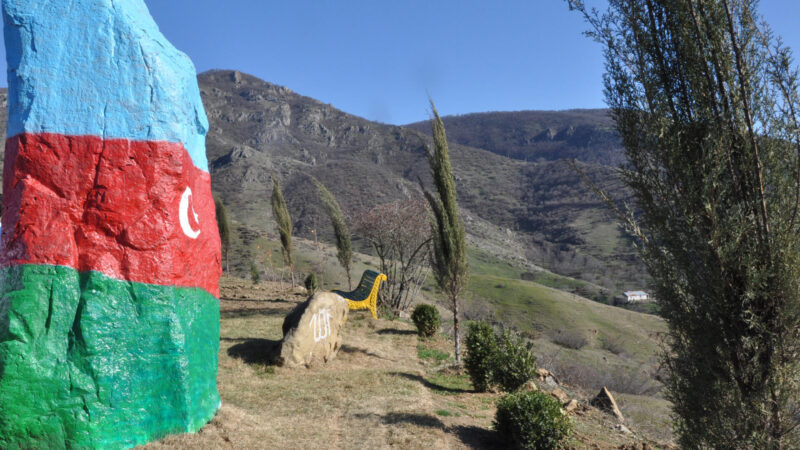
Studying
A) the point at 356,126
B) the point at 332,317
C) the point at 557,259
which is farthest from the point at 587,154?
the point at 332,317

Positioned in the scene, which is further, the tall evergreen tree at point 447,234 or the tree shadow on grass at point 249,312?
the tree shadow on grass at point 249,312

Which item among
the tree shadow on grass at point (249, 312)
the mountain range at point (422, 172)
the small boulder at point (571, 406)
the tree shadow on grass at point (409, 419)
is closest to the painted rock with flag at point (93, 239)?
the tree shadow on grass at point (409, 419)

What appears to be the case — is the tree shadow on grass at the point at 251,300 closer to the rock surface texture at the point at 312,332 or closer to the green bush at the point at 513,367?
the rock surface texture at the point at 312,332

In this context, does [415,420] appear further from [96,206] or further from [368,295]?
[368,295]

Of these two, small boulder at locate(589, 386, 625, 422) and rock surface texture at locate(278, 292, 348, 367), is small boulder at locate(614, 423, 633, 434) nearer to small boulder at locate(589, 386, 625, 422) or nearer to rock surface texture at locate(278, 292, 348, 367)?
small boulder at locate(589, 386, 625, 422)

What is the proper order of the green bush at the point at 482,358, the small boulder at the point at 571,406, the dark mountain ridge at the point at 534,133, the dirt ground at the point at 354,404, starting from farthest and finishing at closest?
the dark mountain ridge at the point at 534,133 → the green bush at the point at 482,358 → the small boulder at the point at 571,406 → the dirt ground at the point at 354,404

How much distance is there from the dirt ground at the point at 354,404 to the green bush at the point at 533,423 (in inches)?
17.5

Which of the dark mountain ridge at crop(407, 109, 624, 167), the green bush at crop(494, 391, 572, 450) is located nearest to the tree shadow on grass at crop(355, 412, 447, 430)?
the green bush at crop(494, 391, 572, 450)

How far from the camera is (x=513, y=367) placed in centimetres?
837

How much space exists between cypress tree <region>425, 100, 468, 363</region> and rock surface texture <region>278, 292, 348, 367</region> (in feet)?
9.01

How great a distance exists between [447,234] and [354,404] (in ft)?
15.6

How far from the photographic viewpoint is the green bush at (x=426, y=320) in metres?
13.8

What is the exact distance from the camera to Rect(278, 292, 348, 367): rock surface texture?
9.33 m

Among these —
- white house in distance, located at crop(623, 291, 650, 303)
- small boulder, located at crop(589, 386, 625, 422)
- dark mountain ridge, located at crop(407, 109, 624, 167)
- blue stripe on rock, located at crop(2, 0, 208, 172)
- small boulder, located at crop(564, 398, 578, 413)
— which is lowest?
white house in distance, located at crop(623, 291, 650, 303)
